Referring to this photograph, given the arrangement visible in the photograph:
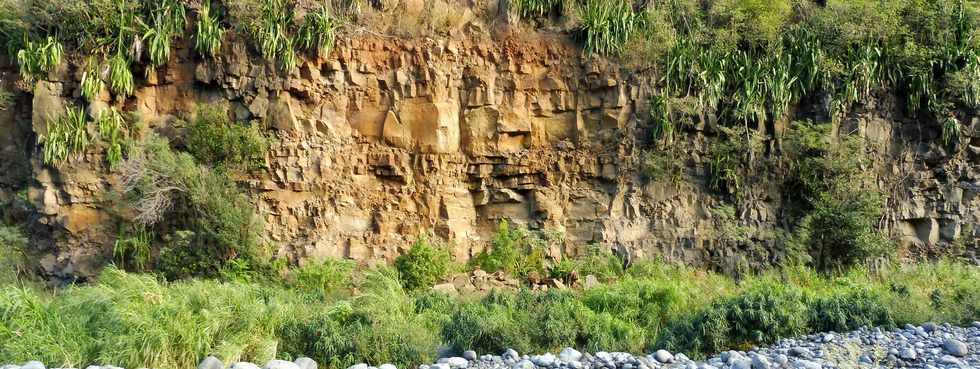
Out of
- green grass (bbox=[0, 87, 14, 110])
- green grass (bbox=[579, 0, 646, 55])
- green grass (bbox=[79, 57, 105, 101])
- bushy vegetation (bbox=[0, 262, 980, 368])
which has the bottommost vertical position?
bushy vegetation (bbox=[0, 262, 980, 368])

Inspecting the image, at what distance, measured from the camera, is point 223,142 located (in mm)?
15633

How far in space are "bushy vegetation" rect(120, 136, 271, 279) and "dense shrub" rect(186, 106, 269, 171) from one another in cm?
44

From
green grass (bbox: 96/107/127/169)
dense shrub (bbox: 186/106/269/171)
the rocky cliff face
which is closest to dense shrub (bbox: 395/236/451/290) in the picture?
the rocky cliff face

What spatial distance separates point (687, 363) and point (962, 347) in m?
3.22

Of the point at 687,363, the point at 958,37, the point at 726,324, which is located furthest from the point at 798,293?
the point at 958,37

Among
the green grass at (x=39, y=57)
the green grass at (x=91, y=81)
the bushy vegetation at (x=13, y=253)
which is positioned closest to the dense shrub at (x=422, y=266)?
the green grass at (x=91, y=81)

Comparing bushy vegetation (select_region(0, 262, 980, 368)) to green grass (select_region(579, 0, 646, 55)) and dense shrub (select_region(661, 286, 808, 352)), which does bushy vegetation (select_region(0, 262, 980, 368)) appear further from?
green grass (select_region(579, 0, 646, 55))

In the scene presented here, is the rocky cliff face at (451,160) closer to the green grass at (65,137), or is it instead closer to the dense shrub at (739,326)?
the green grass at (65,137)

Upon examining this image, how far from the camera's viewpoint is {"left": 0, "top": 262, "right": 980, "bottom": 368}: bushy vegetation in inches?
367

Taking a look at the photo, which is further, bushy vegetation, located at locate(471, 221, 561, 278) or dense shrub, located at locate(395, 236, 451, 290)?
bushy vegetation, located at locate(471, 221, 561, 278)

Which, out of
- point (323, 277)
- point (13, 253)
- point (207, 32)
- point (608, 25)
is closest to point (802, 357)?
point (323, 277)

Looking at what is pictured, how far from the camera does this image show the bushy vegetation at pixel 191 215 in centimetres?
1466

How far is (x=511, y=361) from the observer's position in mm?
9906

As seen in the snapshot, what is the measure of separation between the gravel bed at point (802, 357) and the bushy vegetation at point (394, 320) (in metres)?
0.38
